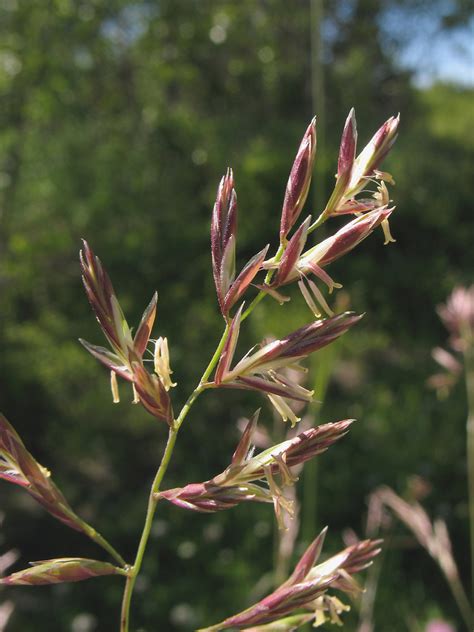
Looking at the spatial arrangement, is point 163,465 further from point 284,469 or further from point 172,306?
point 172,306

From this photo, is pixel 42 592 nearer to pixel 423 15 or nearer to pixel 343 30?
pixel 343 30

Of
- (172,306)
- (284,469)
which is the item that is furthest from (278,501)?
(172,306)

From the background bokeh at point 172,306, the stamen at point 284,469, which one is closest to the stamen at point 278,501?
the stamen at point 284,469

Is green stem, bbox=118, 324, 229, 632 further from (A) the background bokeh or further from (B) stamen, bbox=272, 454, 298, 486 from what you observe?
(A) the background bokeh

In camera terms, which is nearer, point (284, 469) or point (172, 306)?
point (284, 469)

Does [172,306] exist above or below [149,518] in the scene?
below

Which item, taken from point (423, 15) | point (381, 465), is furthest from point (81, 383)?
point (423, 15)

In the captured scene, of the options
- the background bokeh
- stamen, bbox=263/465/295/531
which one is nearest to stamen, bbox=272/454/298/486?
stamen, bbox=263/465/295/531

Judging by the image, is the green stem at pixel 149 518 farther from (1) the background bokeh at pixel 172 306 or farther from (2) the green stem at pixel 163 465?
(1) the background bokeh at pixel 172 306
